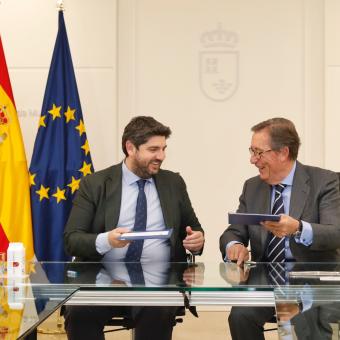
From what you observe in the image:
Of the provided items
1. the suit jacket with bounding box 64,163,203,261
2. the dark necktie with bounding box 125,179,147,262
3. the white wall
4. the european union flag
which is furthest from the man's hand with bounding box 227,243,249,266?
the white wall

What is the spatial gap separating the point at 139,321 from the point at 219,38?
10.4 ft

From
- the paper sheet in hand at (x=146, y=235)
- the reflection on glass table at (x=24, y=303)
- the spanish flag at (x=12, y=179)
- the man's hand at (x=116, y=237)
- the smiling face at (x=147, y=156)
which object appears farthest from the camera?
the spanish flag at (x=12, y=179)

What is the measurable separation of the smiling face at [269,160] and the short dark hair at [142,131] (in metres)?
0.54

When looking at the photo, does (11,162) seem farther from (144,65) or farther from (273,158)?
(273,158)

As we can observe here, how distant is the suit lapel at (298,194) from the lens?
3.07 metres

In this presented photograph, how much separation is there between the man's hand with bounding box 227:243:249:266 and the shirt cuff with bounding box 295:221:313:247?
0.84 feet

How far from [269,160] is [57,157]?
7.11 feet

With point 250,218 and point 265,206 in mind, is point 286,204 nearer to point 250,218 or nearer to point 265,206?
point 265,206

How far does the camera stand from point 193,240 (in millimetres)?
3125

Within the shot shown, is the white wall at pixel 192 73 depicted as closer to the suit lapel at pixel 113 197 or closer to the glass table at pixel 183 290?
the suit lapel at pixel 113 197

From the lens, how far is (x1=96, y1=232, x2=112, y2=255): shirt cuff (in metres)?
3.01

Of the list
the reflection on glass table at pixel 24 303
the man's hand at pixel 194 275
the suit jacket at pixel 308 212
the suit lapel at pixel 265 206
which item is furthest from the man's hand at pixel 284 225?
the reflection on glass table at pixel 24 303

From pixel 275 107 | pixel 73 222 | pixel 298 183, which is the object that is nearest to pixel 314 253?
pixel 298 183

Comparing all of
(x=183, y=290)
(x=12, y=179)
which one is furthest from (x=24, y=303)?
(x=12, y=179)
